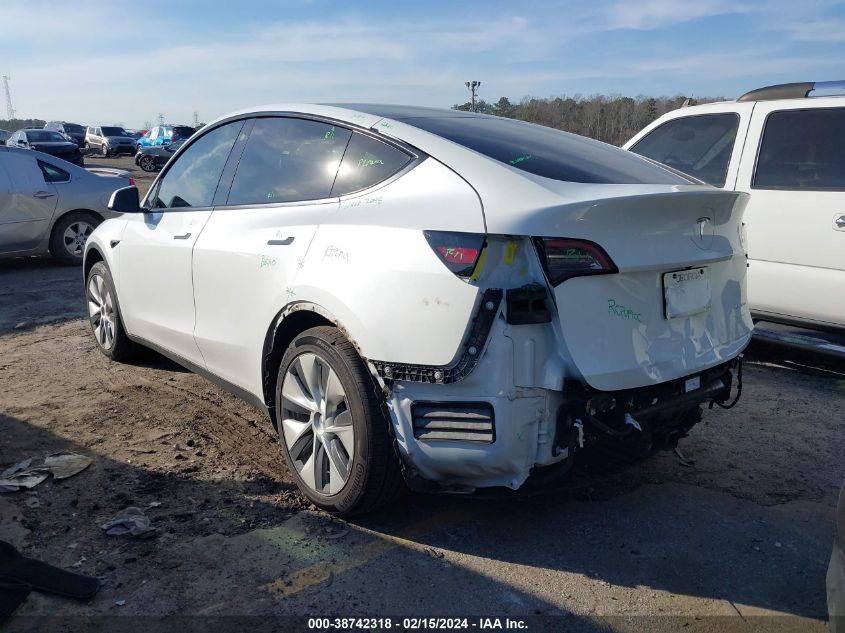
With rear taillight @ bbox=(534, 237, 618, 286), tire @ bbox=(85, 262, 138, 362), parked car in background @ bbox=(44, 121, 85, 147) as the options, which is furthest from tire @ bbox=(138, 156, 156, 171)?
rear taillight @ bbox=(534, 237, 618, 286)

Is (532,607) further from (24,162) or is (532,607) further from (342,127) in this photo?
(24,162)

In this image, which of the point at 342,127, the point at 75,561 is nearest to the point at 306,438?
the point at 75,561

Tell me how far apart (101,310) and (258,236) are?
2.56 m

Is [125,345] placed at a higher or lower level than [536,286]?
lower

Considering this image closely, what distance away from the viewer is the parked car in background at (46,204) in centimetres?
933

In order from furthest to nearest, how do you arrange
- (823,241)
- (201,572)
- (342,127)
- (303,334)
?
(823,241)
(342,127)
(303,334)
(201,572)

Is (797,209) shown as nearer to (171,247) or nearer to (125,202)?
(171,247)

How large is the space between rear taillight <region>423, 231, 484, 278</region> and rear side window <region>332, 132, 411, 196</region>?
52cm

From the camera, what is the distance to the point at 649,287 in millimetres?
2838

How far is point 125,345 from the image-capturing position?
17.5 feet

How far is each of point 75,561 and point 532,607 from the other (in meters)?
1.76

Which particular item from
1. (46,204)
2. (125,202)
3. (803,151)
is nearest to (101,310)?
(125,202)

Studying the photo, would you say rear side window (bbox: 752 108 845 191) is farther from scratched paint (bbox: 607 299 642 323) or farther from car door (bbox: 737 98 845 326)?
scratched paint (bbox: 607 299 642 323)

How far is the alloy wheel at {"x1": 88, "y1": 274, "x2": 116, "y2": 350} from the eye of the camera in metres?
5.33
